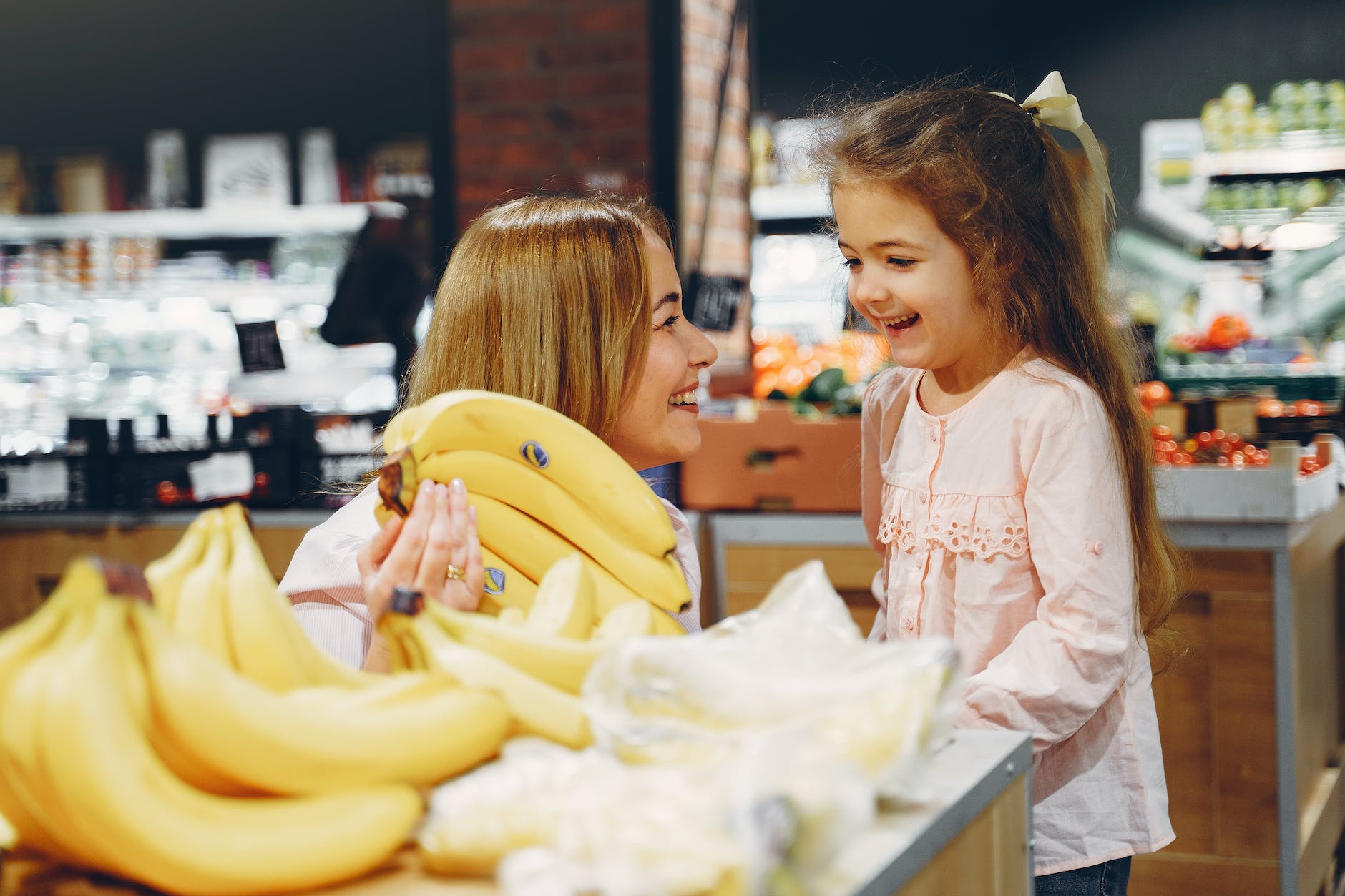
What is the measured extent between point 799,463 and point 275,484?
56.6 inches

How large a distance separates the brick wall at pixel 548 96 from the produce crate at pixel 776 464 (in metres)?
1.13

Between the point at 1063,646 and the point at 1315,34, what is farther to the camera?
the point at 1315,34

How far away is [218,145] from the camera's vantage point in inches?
234

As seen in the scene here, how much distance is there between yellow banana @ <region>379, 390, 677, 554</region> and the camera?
1273mm

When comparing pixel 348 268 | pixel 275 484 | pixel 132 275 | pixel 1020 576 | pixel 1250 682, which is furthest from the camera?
pixel 132 275

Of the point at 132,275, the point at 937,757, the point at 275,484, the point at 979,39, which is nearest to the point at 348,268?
the point at 275,484

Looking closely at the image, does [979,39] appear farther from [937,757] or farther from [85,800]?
[85,800]

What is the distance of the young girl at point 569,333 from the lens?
5.48 feet

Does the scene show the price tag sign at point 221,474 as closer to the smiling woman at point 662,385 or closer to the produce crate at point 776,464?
the produce crate at point 776,464

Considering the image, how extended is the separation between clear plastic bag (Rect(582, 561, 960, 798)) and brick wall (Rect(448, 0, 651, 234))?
10.5 ft

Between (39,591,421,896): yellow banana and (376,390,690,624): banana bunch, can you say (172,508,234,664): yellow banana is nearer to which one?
(39,591,421,896): yellow banana

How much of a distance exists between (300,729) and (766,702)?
1.00 feet

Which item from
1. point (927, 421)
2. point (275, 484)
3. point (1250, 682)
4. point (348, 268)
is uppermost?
point (348, 268)

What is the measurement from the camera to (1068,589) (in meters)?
1.46
